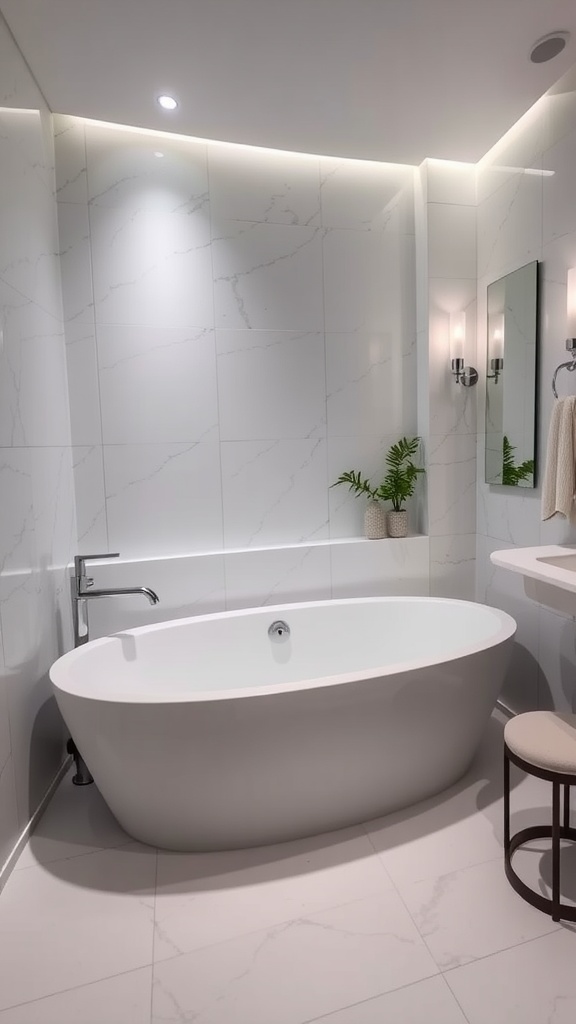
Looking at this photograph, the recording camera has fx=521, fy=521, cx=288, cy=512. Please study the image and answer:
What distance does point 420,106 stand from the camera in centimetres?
226

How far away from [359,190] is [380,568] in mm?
2022

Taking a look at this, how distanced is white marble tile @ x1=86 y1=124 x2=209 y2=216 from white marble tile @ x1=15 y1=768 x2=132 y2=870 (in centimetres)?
261

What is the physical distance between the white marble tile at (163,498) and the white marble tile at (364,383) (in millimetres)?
722

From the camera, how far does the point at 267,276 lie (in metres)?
2.68

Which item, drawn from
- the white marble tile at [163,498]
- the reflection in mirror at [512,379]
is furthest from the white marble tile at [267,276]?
the reflection in mirror at [512,379]

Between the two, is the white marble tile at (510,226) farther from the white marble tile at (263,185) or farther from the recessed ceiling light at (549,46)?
the white marble tile at (263,185)

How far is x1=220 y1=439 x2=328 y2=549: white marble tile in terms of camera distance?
272 centimetres

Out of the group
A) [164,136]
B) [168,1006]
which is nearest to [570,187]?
[164,136]

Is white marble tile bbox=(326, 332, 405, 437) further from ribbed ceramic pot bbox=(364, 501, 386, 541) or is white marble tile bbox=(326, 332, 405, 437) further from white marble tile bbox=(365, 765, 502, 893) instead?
white marble tile bbox=(365, 765, 502, 893)

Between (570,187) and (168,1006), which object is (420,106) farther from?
(168,1006)

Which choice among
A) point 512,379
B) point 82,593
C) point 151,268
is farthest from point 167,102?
point 82,593

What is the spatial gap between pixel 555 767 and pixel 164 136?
3035mm

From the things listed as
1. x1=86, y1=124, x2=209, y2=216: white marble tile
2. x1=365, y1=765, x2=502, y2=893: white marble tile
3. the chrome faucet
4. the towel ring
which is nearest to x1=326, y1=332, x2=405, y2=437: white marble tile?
the towel ring

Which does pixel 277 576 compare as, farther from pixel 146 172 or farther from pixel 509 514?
pixel 146 172
